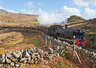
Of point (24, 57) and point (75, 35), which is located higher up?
point (75, 35)

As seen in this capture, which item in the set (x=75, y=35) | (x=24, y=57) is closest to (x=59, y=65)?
(x=24, y=57)

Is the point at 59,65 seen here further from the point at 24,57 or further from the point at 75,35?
the point at 75,35

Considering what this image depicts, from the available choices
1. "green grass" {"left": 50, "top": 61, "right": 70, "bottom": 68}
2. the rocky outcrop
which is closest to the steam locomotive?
"green grass" {"left": 50, "top": 61, "right": 70, "bottom": 68}

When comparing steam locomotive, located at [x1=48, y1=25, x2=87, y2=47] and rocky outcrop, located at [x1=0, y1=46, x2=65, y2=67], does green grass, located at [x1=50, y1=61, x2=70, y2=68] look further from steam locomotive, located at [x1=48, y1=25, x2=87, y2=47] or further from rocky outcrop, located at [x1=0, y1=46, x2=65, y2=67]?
steam locomotive, located at [x1=48, y1=25, x2=87, y2=47]

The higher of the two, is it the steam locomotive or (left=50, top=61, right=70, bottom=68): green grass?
the steam locomotive

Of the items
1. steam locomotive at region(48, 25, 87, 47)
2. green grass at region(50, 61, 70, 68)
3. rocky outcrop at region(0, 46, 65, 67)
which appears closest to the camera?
rocky outcrop at region(0, 46, 65, 67)

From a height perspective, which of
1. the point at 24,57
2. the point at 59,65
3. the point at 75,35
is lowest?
the point at 59,65

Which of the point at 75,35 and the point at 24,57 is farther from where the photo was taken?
the point at 75,35

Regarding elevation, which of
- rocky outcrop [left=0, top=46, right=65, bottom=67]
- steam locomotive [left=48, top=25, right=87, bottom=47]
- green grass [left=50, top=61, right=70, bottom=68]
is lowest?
green grass [left=50, top=61, right=70, bottom=68]

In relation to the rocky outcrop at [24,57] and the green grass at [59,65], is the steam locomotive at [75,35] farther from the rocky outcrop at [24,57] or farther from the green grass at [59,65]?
the rocky outcrop at [24,57]

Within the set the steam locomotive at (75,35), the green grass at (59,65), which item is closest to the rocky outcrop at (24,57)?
the green grass at (59,65)

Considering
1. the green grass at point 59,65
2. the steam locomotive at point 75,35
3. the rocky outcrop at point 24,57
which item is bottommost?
the green grass at point 59,65

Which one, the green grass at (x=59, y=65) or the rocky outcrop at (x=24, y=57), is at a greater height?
the rocky outcrop at (x=24, y=57)

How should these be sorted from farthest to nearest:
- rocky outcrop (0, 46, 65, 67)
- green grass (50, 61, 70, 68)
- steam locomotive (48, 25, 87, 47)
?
steam locomotive (48, 25, 87, 47) < green grass (50, 61, 70, 68) < rocky outcrop (0, 46, 65, 67)
